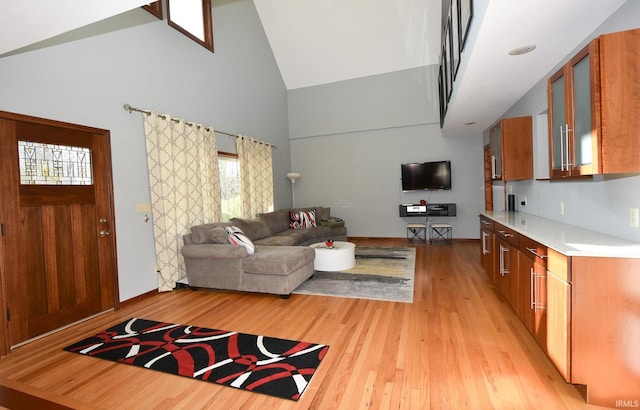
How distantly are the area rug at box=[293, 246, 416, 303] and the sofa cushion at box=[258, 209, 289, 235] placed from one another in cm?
179

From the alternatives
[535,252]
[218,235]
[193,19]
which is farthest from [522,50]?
[193,19]

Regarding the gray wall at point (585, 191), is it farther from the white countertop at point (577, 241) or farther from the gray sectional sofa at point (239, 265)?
the gray sectional sofa at point (239, 265)

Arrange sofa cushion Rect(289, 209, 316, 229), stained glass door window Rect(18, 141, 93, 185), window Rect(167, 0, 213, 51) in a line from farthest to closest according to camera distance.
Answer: sofa cushion Rect(289, 209, 316, 229) → window Rect(167, 0, 213, 51) → stained glass door window Rect(18, 141, 93, 185)

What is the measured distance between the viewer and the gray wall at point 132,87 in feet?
9.45

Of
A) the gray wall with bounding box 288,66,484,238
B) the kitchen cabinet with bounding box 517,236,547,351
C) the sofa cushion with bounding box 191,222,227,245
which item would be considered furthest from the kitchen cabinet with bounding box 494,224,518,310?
the gray wall with bounding box 288,66,484,238

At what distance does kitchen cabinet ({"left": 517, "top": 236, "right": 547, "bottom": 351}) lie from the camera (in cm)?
206

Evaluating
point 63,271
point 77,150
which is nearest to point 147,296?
point 63,271

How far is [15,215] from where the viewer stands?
2660 millimetres

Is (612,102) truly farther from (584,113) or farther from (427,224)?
(427,224)

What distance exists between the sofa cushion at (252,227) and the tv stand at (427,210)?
3190 millimetres

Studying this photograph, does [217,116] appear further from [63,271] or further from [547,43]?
[547,43]

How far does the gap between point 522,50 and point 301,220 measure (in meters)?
4.84

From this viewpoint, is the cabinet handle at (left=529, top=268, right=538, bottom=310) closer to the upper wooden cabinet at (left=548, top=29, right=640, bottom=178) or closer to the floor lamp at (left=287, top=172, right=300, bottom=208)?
the upper wooden cabinet at (left=548, top=29, right=640, bottom=178)

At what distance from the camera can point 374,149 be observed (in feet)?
24.4
